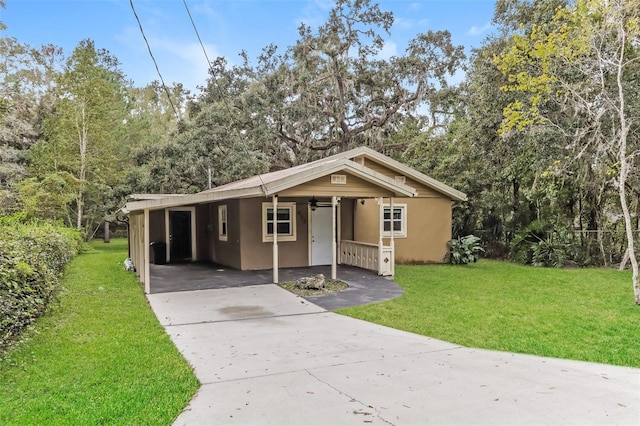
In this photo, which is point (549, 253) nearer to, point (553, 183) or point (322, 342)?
point (553, 183)

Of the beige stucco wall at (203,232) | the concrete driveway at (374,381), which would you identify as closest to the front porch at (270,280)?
the beige stucco wall at (203,232)

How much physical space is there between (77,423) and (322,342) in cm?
305

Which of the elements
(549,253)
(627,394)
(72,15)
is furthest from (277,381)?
(549,253)

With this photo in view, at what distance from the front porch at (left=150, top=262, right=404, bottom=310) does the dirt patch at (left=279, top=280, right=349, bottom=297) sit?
201mm

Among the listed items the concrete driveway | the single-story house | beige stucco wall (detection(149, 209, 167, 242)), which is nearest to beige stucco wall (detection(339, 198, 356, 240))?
the single-story house

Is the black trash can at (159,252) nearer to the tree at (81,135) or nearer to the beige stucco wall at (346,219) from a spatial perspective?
the beige stucco wall at (346,219)

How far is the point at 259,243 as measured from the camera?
12.2 m

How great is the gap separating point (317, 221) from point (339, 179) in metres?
3.13

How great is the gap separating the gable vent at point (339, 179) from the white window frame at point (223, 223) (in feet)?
14.5

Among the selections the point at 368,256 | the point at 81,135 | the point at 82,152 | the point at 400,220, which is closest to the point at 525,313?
the point at 368,256

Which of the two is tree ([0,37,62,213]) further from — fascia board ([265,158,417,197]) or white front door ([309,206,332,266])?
fascia board ([265,158,417,197])

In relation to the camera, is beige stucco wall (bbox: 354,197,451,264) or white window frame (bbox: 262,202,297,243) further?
beige stucco wall (bbox: 354,197,451,264)

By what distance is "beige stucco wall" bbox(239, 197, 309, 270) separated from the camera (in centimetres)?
1197

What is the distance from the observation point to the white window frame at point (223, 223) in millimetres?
13094
